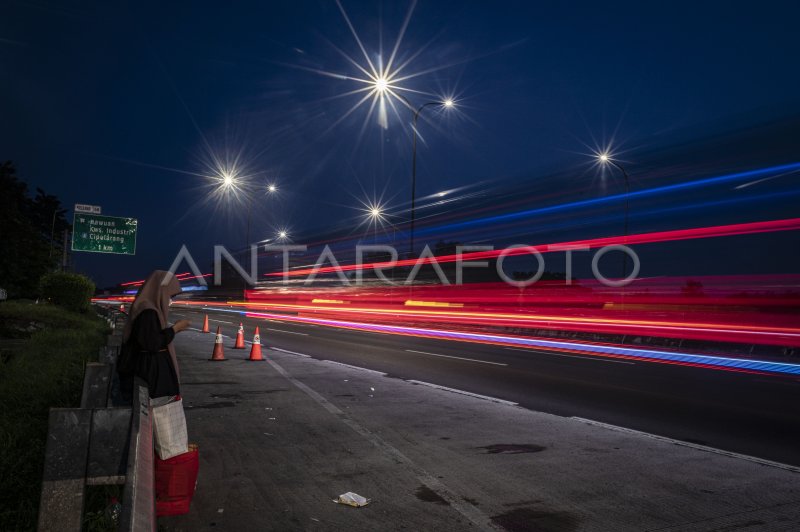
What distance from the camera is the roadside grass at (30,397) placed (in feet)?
14.4

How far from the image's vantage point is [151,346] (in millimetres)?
4383

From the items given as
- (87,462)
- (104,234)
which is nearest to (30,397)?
(87,462)

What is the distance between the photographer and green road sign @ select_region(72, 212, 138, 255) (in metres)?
36.6

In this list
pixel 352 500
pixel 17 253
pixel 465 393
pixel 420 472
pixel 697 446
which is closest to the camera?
pixel 352 500

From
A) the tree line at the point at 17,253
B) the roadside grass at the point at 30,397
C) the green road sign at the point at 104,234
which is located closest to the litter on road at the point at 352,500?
the roadside grass at the point at 30,397

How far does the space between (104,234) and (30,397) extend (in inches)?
1282

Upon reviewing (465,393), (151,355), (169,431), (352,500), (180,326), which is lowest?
(352,500)

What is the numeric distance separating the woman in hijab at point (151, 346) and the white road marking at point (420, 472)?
2.33 meters

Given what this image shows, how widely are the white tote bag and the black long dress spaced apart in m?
0.17

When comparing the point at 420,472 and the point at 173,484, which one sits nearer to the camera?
the point at 173,484

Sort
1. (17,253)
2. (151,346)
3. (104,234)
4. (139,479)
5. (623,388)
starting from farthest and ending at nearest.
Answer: (104,234) → (17,253) → (623,388) → (151,346) → (139,479)

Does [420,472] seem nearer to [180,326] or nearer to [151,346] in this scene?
[180,326]

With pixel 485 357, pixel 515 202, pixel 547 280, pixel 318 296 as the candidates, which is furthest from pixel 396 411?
pixel 318 296

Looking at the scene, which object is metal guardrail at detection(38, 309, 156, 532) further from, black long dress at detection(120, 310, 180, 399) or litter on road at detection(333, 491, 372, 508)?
litter on road at detection(333, 491, 372, 508)
